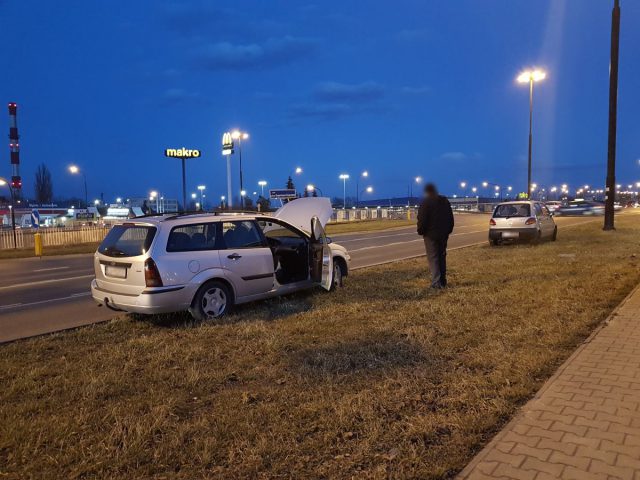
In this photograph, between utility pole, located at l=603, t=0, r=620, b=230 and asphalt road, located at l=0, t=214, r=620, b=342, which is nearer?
asphalt road, located at l=0, t=214, r=620, b=342

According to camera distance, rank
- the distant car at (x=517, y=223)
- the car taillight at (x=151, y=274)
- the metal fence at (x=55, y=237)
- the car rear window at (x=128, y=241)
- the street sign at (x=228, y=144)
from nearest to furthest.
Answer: the car taillight at (x=151, y=274), the car rear window at (x=128, y=241), the distant car at (x=517, y=223), the metal fence at (x=55, y=237), the street sign at (x=228, y=144)

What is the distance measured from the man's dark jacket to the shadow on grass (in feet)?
12.4

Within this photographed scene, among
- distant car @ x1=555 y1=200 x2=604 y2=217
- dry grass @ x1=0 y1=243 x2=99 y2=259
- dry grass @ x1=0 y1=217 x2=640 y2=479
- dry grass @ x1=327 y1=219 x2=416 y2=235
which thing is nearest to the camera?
dry grass @ x1=0 y1=217 x2=640 y2=479

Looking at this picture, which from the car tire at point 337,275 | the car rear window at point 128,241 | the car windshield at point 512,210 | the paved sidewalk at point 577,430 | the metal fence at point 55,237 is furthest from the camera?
the metal fence at point 55,237

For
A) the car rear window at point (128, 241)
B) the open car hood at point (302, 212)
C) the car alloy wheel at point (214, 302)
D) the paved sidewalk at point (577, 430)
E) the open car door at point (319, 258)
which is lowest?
the paved sidewalk at point (577, 430)

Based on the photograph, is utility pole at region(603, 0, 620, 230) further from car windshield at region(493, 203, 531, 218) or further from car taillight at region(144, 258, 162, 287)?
car taillight at region(144, 258, 162, 287)

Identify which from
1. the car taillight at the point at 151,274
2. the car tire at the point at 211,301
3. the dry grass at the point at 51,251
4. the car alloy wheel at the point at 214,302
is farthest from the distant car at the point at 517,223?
the dry grass at the point at 51,251

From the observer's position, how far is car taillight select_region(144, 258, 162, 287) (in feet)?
21.8

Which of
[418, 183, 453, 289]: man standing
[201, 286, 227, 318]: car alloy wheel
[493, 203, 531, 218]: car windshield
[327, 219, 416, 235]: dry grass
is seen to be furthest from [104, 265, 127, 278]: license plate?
[327, 219, 416, 235]: dry grass

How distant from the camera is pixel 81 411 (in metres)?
4.01

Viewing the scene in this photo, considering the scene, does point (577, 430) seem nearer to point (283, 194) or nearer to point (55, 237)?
point (55, 237)

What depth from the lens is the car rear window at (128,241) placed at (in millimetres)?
6844

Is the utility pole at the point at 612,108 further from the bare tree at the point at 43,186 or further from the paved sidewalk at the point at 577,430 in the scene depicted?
the bare tree at the point at 43,186

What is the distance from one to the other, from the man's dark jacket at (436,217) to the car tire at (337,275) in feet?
5.39
